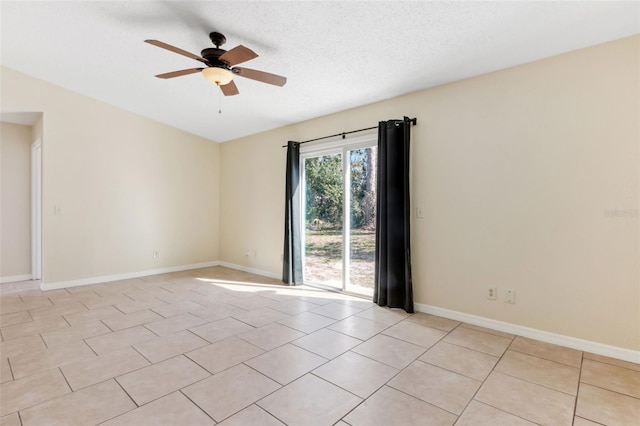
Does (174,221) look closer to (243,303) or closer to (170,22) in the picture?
(243,303)

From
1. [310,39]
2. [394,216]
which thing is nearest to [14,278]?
[310,39]

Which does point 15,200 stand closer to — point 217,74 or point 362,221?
point 217,74

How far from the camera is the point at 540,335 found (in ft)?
8.95

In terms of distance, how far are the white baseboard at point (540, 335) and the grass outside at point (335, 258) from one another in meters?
0.87

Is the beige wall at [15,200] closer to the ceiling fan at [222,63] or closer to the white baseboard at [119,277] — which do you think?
the white baseboard at [119,277]

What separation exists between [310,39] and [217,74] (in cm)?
89

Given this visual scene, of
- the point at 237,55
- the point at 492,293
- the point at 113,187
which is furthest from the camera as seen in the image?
the point at 113,187

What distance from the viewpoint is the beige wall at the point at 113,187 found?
431cm

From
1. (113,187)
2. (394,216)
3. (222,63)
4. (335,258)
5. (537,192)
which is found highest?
(222,63)

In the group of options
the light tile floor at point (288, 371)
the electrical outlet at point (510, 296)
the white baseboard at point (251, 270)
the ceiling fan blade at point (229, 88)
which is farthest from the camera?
the white baseboard at point (251, 270)

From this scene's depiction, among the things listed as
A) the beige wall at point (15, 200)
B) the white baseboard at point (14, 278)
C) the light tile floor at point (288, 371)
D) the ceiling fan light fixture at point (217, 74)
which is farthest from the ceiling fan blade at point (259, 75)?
the white baseboard at point (14, 278)

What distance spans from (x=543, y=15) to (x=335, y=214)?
2994mm

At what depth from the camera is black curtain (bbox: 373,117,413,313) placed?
3.45 m

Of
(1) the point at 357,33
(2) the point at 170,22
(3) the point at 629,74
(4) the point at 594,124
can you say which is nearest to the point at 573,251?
(4) the point at 594,124
